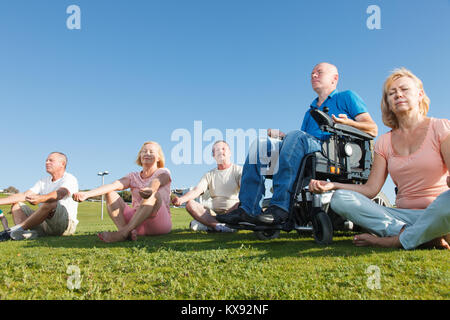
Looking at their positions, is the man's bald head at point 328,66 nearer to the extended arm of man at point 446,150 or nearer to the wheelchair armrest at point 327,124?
the wheelchair armrest at point 327,124

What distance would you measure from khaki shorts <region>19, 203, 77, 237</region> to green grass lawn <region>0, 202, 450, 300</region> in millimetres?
2660

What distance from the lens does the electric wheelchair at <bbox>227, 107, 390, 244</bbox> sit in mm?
3457

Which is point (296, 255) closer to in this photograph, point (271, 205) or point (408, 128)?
point (271, 205)

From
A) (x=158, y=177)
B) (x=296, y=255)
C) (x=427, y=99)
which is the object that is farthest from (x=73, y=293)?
(x=427, y=99)

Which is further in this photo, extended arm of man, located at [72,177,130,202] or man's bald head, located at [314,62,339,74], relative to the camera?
man's bald head, located at [314,62,339,74]

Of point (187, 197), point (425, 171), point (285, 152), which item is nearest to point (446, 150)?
point (425, 171)

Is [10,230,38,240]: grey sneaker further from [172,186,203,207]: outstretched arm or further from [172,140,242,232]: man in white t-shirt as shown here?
[172,186,203,207]: outstretched arm

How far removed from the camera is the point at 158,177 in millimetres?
5043

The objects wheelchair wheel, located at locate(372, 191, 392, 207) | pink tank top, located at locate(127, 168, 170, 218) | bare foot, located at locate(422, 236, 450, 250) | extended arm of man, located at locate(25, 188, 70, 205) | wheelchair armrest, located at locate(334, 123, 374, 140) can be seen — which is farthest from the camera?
extended arm of man, located at locate(25, 188, 70, 205)

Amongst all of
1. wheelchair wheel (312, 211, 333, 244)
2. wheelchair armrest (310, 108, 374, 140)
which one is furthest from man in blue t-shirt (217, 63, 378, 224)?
wheelchair wheel (312, 211, 333, 244)

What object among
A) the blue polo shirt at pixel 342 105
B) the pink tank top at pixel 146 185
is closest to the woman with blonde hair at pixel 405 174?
the blue polo shirt at pixel 342 105

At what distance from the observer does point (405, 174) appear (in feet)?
10.7
